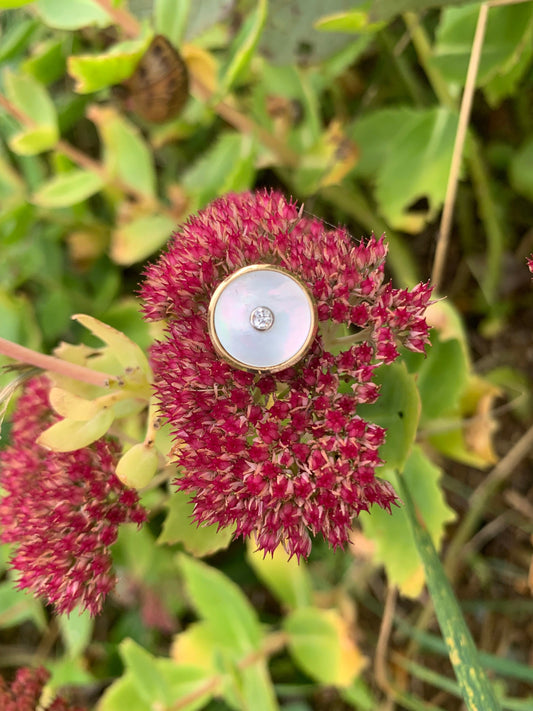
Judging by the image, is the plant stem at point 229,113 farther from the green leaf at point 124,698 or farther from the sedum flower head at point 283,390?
the green leaf at point 124,698

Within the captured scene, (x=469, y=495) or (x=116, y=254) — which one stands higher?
(x=116, y=254)

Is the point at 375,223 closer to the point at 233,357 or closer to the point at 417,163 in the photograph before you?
the point at 417,163

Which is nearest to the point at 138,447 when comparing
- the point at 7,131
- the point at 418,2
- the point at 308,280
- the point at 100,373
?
the point at 100,373

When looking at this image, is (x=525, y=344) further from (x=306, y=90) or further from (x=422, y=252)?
(x=306, y=90)

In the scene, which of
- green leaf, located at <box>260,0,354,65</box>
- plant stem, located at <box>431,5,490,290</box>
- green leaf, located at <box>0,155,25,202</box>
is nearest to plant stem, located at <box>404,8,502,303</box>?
plant stem, located at <box>431,5,490,290</box>

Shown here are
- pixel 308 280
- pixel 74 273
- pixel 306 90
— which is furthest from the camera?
pixel 74 273

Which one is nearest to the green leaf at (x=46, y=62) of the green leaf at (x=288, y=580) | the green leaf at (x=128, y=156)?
the green leaf at (x=128, y=156)

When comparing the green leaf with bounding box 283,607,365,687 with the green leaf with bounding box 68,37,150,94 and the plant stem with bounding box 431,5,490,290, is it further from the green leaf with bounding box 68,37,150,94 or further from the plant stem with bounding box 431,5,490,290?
the green leaf with bounding box 68,37,150,94

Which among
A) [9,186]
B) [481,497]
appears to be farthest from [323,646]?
[9,186]
